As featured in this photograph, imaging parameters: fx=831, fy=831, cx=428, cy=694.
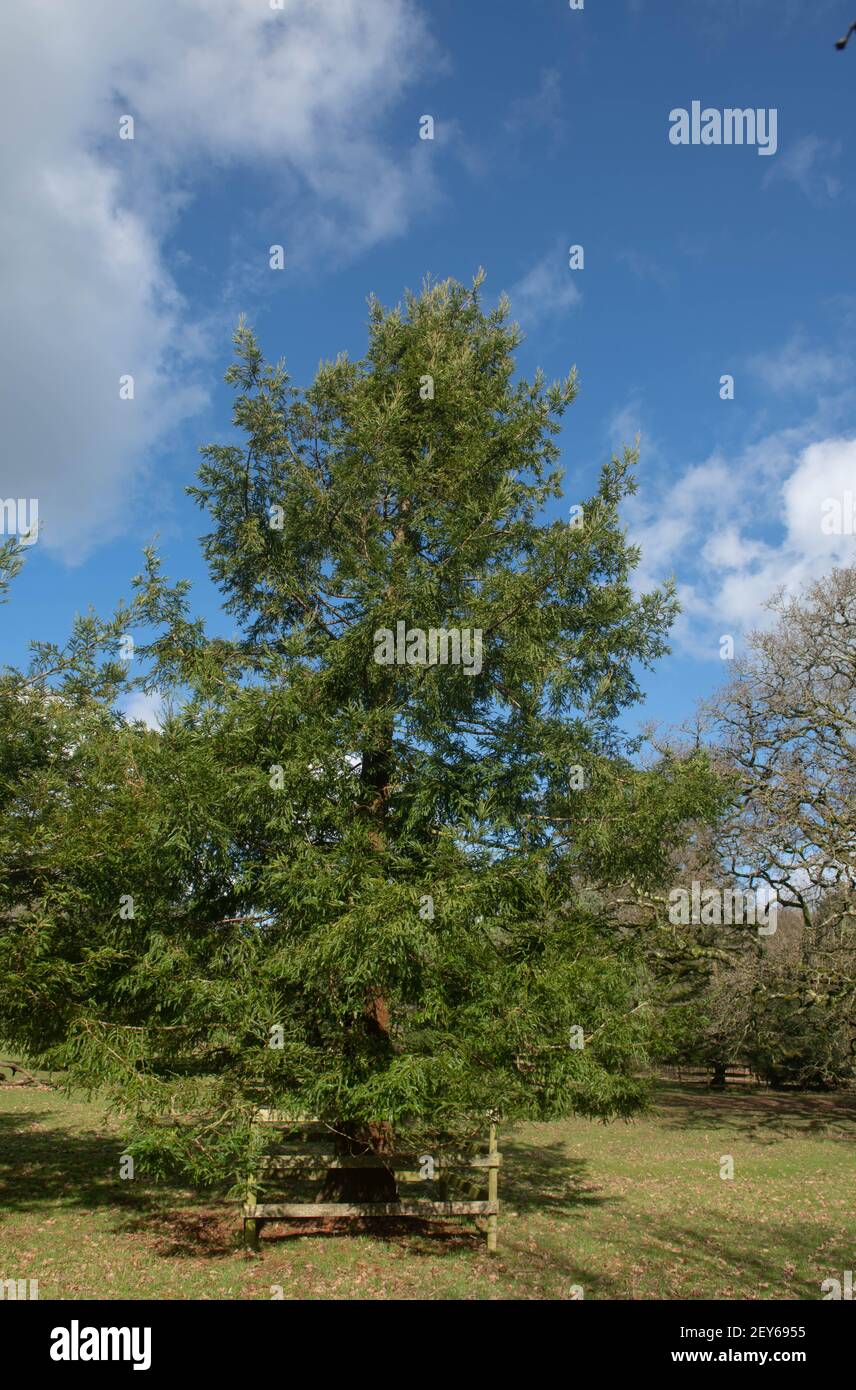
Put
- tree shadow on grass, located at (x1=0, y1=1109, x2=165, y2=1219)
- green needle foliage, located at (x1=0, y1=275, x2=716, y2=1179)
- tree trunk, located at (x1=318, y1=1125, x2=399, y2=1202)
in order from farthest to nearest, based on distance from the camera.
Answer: tree shadow on grass, located at (x1=0, y1=1109, x2=165, y2=1219), tree trunk, located at (x1=318, y1=1125, x2=399, y2=1202), green needle foliage, located at (x1=0, y1=275, x2=716, y2=1179)

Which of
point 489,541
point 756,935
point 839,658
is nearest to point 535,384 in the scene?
point 489,541

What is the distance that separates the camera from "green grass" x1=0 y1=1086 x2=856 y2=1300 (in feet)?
28.6

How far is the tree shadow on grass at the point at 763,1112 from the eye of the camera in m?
21.9

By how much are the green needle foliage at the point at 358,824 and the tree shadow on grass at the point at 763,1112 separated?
15.5m

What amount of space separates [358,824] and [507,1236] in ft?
20.2

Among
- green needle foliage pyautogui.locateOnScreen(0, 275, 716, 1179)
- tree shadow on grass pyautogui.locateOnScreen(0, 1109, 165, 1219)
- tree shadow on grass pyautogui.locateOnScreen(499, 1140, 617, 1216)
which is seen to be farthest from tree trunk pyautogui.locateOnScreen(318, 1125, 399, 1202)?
tree shadow on grass pyautogui.locateOnScreen(0, 1109, 165, 1219)

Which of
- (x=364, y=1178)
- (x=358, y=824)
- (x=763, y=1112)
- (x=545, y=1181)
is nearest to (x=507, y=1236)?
(x=364, y=1178)

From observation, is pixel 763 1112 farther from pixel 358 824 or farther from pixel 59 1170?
pixel 358 824

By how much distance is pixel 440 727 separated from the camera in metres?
9.77

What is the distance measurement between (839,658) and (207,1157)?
18.4m

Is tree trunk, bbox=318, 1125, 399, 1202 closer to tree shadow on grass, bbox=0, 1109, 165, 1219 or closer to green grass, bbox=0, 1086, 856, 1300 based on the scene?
green grass, bbox=0, 1086, 856, 1300

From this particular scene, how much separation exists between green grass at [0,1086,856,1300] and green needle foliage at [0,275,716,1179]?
56.9 inches

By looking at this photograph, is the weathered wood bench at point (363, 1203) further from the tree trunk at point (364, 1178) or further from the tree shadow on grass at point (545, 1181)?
the tree shadow on grass at point (545, 1181)

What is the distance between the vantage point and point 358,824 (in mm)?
8812
